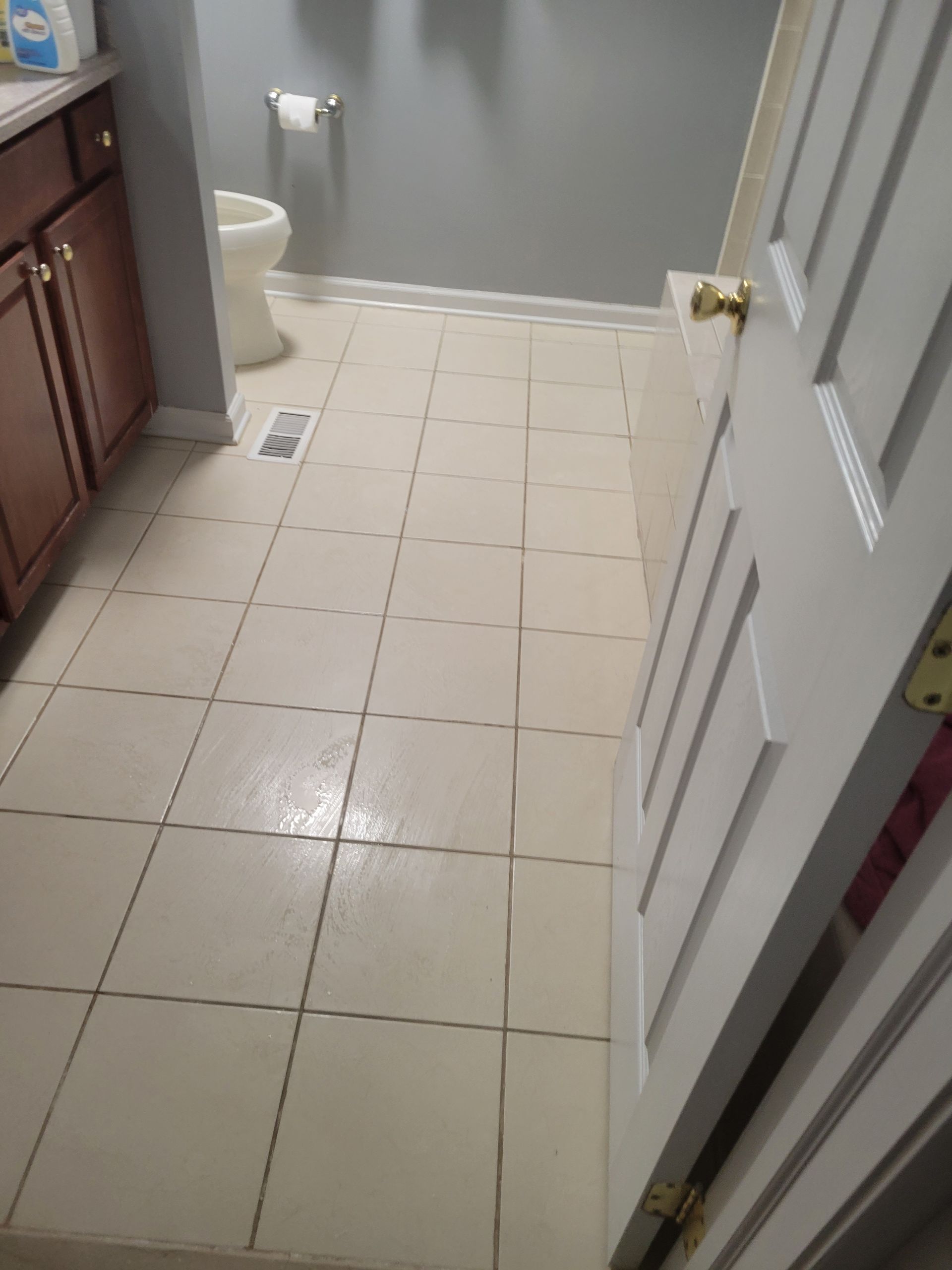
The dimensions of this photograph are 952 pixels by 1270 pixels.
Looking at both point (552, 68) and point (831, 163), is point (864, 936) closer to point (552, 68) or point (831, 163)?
point (831, 163)

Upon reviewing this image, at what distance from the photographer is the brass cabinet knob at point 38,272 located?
166cm

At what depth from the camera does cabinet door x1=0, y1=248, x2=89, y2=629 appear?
5.37 ft

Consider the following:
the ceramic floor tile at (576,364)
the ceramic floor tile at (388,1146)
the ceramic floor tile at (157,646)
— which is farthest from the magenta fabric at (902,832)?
the ceramic floor tile at (576,364)

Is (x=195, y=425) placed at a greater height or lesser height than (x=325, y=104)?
lesser

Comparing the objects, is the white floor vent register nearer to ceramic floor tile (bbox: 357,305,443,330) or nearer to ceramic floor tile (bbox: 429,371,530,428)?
ceramic floor tile (bbox: 429,371,530,428)

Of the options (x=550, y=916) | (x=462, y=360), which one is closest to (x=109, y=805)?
(x=550, y=916)

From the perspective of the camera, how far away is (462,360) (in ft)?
10.1

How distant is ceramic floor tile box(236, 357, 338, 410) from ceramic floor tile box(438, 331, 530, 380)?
1.32 feet

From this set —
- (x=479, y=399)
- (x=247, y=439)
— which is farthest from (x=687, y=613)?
(x=479, y=399)

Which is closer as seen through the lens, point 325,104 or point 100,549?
point 100,549

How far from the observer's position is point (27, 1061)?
4.08 ft

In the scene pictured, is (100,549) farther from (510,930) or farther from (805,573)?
(805,573)

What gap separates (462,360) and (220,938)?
218 centimetres

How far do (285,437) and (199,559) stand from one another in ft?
1.97
